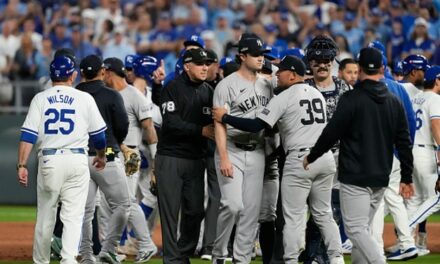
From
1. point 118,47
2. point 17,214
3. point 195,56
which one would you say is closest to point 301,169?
point 195,56

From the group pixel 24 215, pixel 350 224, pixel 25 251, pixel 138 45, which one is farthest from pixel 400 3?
pixel 350 224

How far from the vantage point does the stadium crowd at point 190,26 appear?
20.9 metres

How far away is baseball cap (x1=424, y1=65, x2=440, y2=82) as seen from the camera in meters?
12.7

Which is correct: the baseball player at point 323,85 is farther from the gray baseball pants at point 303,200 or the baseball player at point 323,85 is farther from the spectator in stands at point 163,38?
the spectator in stands at point 163,38

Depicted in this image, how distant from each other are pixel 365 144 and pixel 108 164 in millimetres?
2985

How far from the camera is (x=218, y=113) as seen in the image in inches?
409

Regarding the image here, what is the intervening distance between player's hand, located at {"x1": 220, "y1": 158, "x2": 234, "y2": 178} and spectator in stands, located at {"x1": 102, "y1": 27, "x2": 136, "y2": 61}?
11.2 meters

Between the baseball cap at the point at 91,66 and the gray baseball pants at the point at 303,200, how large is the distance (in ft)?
7.57

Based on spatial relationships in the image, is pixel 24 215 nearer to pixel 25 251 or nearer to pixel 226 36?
pixel 25 251

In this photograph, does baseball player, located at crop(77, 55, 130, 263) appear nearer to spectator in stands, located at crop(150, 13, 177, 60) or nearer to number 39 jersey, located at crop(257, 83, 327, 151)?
number 39 jersey, located at crop(257, 83, 327, 151)

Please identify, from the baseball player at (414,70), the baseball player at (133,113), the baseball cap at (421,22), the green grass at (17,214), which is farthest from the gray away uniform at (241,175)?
the baseball cap at (421,22)

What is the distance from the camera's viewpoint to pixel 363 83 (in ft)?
31.4

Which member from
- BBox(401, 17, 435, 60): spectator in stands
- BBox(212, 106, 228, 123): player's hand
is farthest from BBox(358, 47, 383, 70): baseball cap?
BBox(401, 17, 435, 60): spectator in stands

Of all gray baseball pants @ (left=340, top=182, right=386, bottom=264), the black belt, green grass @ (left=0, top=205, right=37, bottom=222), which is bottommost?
green grass @ (left=0, top=205, right=37, bottom=222)
